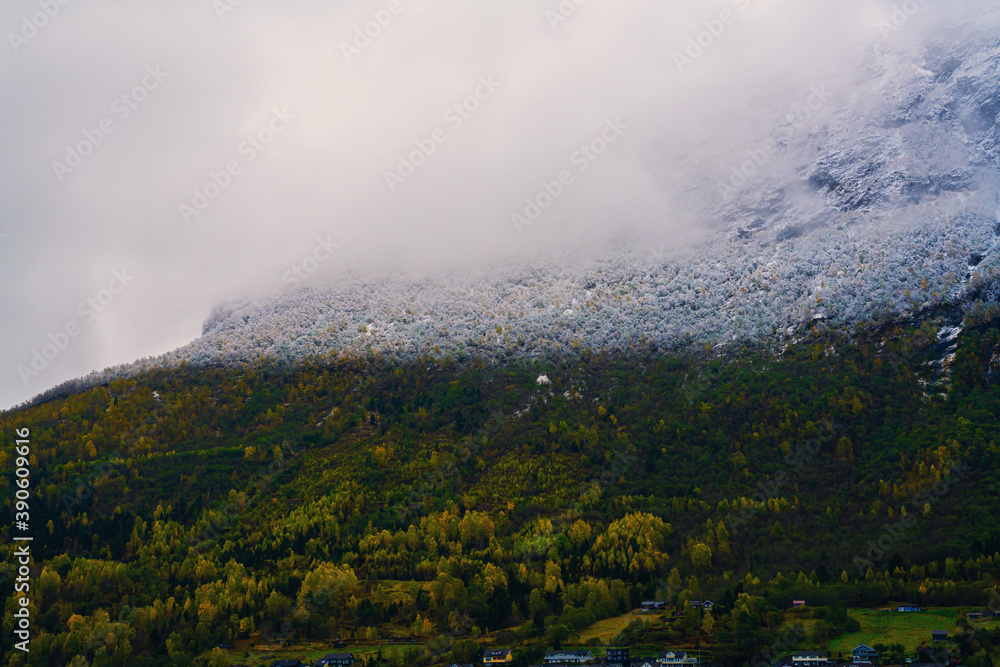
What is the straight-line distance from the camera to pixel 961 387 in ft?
529

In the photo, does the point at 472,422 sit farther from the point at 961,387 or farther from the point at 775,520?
the point at 961,387

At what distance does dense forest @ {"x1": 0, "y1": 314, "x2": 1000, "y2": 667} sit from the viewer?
→ 411ft

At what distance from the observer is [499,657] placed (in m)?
114

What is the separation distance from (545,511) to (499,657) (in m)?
46.6

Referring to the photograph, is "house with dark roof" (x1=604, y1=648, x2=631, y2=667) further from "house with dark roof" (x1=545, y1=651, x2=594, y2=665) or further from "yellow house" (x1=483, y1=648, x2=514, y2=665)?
"yellow house" (x1=483, y1=648, x2=514, y2=665)

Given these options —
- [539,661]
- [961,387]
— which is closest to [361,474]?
[539,661]

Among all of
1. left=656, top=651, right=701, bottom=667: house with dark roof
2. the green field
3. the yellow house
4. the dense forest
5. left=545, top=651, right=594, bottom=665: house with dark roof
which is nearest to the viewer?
the green field

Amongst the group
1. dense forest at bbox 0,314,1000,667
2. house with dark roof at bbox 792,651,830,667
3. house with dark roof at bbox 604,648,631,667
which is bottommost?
house with dark roof at bbox 792,651,830,667

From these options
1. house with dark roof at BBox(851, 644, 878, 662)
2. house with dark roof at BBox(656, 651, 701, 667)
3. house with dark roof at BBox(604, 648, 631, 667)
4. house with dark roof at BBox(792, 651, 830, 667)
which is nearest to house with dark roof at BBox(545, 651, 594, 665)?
house with dark roof at BBox(604, 648, 631, 667)

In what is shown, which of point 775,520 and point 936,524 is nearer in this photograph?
point 936,524

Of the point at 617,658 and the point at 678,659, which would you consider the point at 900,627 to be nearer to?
the point at 678,659

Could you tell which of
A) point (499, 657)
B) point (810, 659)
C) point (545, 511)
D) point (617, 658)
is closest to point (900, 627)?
point (810, 659)

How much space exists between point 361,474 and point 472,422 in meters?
28.2

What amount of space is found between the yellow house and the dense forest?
252 cm
